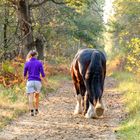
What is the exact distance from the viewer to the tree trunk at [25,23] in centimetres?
1884

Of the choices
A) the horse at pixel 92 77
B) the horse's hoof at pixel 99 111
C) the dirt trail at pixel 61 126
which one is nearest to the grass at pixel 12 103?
the dirt trail at pixel 61 126

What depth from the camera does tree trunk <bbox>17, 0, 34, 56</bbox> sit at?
61.8 ft

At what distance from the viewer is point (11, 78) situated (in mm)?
17000

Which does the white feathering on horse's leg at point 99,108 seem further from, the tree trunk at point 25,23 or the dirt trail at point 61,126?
the tree trunk at point 25,23

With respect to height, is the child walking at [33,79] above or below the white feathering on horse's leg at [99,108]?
above

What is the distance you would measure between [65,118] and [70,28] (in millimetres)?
17585

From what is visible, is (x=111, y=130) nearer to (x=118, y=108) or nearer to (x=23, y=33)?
(x=118, y=108)

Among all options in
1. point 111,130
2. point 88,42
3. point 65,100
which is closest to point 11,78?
point 65,100

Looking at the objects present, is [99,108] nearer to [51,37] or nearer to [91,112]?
[91,112]

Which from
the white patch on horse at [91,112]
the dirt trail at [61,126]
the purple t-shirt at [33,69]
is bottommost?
the dirt trail at [61,126]

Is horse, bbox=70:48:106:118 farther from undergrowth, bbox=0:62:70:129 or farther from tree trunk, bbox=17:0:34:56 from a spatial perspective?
tree trunk, bbox=17:0:34:56

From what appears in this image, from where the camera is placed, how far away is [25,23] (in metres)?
19.1

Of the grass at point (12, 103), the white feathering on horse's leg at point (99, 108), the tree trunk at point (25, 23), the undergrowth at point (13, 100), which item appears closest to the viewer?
the white feathering on horse's leg at point (99, 108)

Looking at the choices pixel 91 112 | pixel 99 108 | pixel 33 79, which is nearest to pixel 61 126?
pixel 99 108
